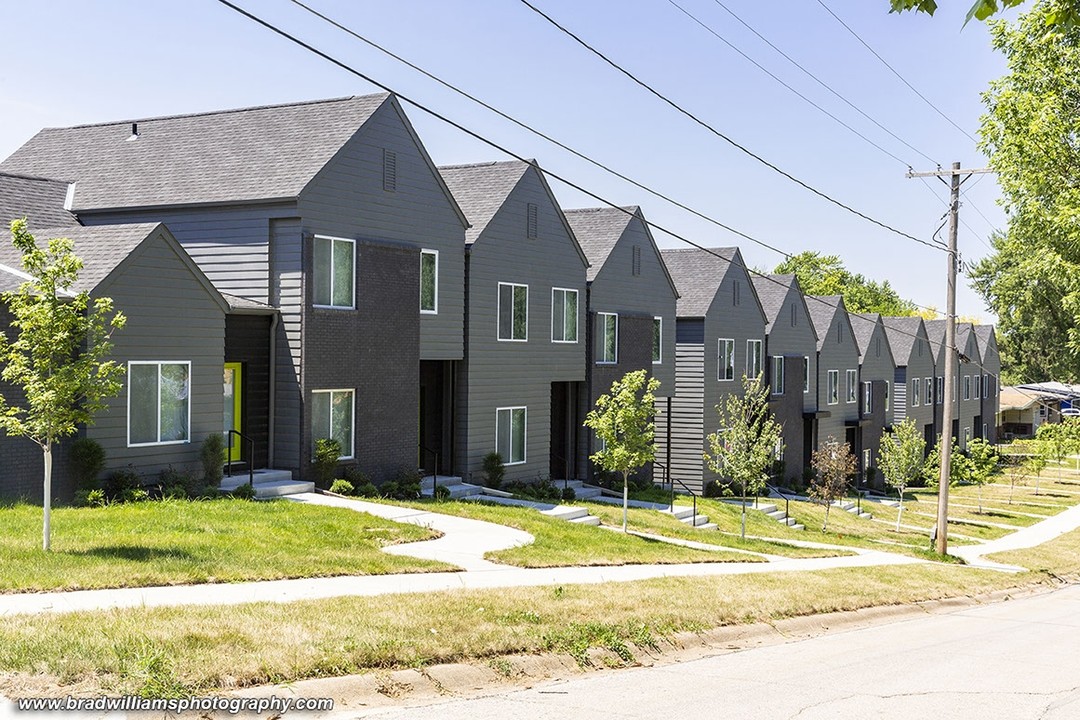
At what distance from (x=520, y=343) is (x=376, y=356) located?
21.5 ft

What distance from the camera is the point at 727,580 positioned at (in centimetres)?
1750

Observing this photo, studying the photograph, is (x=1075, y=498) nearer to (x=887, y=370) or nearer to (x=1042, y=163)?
(x=887, y=370)

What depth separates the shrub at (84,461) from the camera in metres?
19.2

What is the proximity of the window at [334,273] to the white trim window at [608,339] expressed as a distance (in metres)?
12.0

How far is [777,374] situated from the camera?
47719mm

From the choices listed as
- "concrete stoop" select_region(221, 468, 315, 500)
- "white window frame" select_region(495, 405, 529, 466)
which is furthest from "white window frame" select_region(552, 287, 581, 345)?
"concrete stoop" select_region(221, 468, 315, 500)

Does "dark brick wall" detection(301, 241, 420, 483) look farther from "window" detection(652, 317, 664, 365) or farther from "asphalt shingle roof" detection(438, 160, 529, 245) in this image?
"window" detection(652, 317, 664, 365)

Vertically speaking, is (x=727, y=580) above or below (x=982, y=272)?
below

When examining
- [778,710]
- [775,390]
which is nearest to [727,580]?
[778,710]

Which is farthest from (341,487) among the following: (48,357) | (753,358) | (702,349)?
(753,358)

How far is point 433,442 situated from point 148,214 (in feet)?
30.9

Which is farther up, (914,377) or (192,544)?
(914,377)

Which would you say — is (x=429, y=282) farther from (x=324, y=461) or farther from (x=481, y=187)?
(x=324, y=461)

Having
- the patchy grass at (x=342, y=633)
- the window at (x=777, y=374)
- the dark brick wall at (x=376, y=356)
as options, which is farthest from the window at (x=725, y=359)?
the patchy grass at (x=342, y=633)
